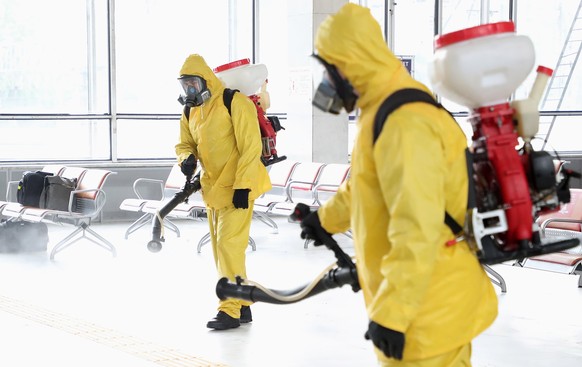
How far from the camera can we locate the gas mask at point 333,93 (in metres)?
2.87

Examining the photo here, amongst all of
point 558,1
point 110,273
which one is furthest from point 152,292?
point 558,1

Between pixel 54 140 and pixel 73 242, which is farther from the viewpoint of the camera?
pixel 54 140

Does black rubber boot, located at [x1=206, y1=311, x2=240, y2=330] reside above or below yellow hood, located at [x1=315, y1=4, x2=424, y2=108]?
below

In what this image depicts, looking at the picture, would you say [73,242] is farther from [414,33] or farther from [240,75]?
[414,33]

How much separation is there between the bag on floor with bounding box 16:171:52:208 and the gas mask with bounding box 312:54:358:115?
24.2ft

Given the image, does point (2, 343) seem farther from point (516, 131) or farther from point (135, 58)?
point (135, 58)

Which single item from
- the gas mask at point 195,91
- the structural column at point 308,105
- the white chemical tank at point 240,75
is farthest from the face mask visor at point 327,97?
the structural column at point 308,105

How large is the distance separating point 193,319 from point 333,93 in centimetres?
385

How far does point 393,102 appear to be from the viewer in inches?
107

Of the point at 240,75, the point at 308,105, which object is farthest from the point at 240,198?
the point at 308,105

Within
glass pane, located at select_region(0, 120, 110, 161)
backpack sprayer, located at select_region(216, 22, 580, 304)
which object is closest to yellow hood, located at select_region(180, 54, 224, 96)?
backpack sprayer, located at select_region(216, 22, 580, 304)

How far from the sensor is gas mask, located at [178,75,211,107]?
6152mm

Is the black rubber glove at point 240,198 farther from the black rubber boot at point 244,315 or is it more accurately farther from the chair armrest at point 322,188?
the chair armrest at point 322,188

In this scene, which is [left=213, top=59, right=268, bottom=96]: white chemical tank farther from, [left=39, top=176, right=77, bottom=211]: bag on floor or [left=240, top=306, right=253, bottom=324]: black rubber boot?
[left=39, top=176, right=77, bottom=211]: bag on floor
